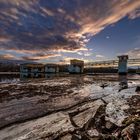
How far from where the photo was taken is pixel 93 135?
350 centimetres

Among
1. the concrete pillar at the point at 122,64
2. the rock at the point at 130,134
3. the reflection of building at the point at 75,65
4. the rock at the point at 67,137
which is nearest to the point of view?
the rock at the point at 130,134

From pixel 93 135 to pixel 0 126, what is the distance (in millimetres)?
2593

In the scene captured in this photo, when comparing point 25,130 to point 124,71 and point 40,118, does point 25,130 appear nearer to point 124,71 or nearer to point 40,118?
point 40,118

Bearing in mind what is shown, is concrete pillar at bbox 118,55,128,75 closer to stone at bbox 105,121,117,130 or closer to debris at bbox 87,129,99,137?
stone at bbox 105,121,117,130

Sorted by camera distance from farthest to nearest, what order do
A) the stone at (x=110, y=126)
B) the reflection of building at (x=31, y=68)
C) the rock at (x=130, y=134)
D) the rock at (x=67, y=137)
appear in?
1. the reflection of building at (x=31, y=68)
2. the stone at (x=110, y=126)
3. the rock at (x=67, y=137)
4. the rock at (x=130, y=134)

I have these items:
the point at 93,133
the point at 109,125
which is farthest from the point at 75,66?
the point at 93,133

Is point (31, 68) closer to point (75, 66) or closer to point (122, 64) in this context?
point (75, 66)

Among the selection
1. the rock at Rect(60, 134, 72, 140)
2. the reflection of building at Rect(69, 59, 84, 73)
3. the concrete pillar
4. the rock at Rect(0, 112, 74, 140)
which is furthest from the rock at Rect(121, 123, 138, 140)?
the reflection of building at Rect(69, 59, 84, 73)

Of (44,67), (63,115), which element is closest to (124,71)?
(63,115)

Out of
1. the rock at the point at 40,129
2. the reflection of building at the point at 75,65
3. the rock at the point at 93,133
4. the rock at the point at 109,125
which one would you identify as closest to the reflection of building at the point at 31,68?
the reflection of building at the point at 75,65

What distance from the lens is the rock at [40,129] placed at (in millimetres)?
3713

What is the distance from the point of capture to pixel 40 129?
411 cm

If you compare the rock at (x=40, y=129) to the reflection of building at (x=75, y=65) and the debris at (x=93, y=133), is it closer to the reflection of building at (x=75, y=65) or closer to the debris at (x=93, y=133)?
the debris at (x=93, y=133)

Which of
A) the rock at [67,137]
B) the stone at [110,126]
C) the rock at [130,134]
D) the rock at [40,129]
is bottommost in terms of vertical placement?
the rock at [40,129]
